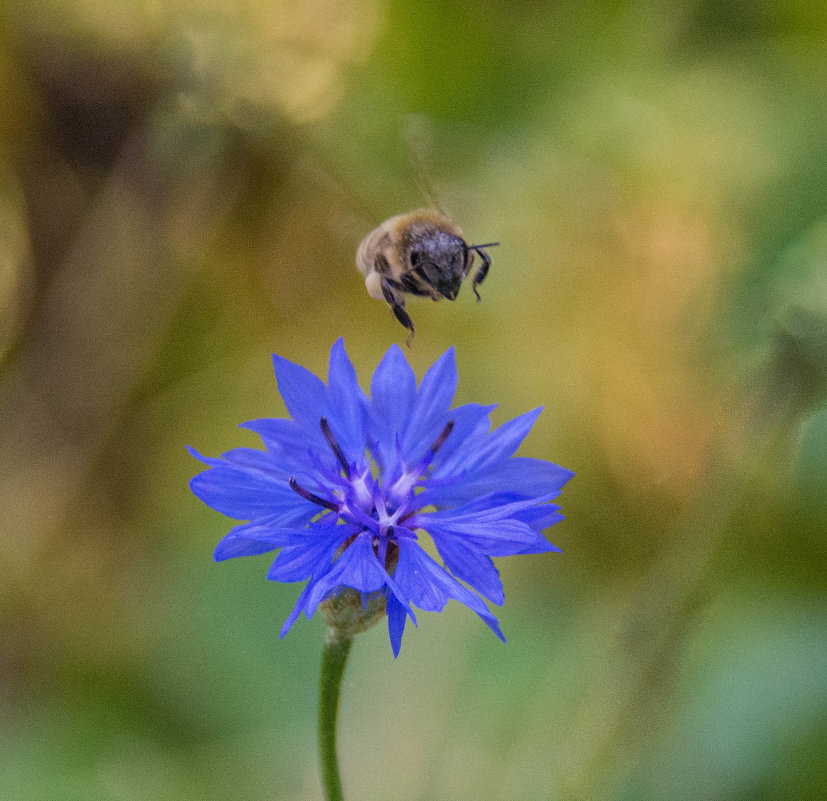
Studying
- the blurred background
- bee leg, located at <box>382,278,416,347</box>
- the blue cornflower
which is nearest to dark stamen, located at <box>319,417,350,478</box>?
the blue cornflower

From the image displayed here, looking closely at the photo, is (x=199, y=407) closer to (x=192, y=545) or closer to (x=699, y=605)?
(x=192, y=545)

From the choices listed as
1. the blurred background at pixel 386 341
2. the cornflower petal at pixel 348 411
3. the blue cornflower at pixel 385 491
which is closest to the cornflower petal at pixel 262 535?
the blue cornflower at pixel 385 491

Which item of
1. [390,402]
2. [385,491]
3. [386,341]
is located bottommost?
[385,491]

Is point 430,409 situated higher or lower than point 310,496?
higher

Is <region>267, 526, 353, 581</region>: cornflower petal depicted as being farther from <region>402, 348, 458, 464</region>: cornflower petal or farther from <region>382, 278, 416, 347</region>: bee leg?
<region>382, 278, 416, 347</region>: bee leg

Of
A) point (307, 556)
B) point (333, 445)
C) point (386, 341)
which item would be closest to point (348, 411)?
point (333, 445)

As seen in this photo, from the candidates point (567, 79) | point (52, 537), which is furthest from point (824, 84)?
point (52, 537)

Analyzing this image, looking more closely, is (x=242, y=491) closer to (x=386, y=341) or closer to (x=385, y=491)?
(x=385, y=491)
